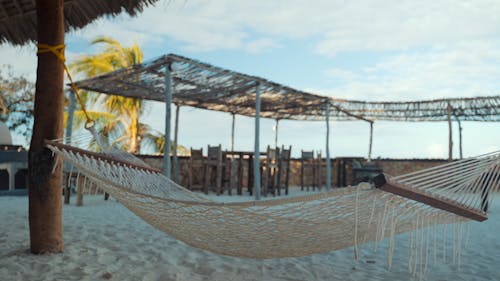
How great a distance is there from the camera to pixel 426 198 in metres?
1.54

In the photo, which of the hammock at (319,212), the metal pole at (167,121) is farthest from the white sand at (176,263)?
the metal pole at (167,121)

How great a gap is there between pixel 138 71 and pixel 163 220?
4.45m

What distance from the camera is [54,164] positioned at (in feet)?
8.31

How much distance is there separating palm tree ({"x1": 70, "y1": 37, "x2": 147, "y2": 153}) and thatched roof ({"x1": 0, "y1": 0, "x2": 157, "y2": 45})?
8.56 metres

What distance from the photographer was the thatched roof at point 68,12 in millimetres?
3996

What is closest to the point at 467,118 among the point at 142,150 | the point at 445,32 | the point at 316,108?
the point at 316,108

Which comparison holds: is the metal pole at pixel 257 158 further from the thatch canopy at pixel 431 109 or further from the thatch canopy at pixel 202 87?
the thatch canopy at pixel 431 109

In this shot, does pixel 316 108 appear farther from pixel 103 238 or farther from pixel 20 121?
pixel 20 121

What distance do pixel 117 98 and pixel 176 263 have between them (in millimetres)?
11371

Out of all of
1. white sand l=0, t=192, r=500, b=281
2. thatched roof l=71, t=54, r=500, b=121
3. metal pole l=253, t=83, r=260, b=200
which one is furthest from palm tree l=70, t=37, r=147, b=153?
white sand l=0, t=192, r=500, b=281

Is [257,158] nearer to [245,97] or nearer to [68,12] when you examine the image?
[245,97]

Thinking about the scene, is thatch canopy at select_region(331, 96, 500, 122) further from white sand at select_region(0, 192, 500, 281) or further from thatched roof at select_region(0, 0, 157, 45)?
white sand at select_region(0, 192, 500, 281)

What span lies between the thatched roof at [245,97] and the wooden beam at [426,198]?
14.6 feet

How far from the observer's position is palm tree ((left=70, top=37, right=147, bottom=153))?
502 inches
